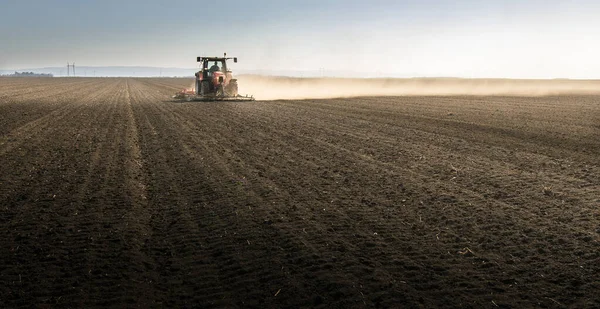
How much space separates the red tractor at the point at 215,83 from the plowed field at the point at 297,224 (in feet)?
58.9

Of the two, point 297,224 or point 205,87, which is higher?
point 205,87

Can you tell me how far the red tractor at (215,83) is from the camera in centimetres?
3107

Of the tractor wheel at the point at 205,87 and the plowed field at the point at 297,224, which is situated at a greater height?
the tractor wheel at the point at 205,87

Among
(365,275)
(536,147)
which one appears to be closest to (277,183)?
(365,275)

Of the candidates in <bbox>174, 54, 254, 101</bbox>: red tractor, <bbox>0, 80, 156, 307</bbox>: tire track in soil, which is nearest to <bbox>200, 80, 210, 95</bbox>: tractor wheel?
<bbox>174, 54, 254, 101</bbox>: red tractor

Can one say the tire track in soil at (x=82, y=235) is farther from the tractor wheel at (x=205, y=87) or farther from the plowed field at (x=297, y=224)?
the tractor wheel at (x=205, y=87)

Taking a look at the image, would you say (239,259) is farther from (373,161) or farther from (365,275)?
(373,161)

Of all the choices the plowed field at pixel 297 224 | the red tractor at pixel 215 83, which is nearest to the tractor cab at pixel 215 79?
the red tractor at pixel 215 83

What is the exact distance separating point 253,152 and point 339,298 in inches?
306

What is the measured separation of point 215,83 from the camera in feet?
102

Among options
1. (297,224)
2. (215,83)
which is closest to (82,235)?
(297,224)

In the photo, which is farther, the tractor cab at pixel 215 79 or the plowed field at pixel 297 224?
the tractor cab at pixel 215 79

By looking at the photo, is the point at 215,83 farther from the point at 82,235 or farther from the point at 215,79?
the point at 82,235

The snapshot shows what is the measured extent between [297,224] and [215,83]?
2558 cm
